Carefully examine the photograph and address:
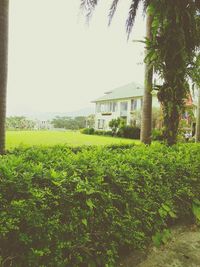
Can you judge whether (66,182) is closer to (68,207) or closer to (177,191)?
(68,207)

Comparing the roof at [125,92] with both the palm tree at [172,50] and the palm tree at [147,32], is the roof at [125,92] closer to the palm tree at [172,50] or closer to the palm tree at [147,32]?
→ the palm tree at [147,32]

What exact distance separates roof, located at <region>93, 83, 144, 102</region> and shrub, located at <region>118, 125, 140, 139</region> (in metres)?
12.3

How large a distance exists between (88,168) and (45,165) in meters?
0.55

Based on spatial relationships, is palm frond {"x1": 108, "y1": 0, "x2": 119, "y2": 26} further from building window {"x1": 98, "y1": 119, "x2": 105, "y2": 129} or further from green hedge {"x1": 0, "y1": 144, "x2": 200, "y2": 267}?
building window {"x1": 98, "y1": 119, "x2": 105, "y2": 129}

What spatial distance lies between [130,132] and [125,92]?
18220mm

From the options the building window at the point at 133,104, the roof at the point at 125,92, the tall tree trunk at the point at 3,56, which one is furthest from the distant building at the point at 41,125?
the tall tree trunk at the point at 3,56

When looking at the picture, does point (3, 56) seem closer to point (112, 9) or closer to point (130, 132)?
point (112, 9)

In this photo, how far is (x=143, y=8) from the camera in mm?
11672

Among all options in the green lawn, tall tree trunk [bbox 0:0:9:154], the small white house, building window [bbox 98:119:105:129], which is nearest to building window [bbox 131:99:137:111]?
the small white house

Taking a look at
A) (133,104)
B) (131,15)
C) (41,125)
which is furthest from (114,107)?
(131,15)

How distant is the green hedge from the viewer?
2.59 m

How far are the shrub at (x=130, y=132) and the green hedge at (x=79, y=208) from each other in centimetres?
2961

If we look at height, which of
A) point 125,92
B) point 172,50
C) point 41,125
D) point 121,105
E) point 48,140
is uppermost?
point 125,92

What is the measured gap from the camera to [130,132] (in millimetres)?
34531
